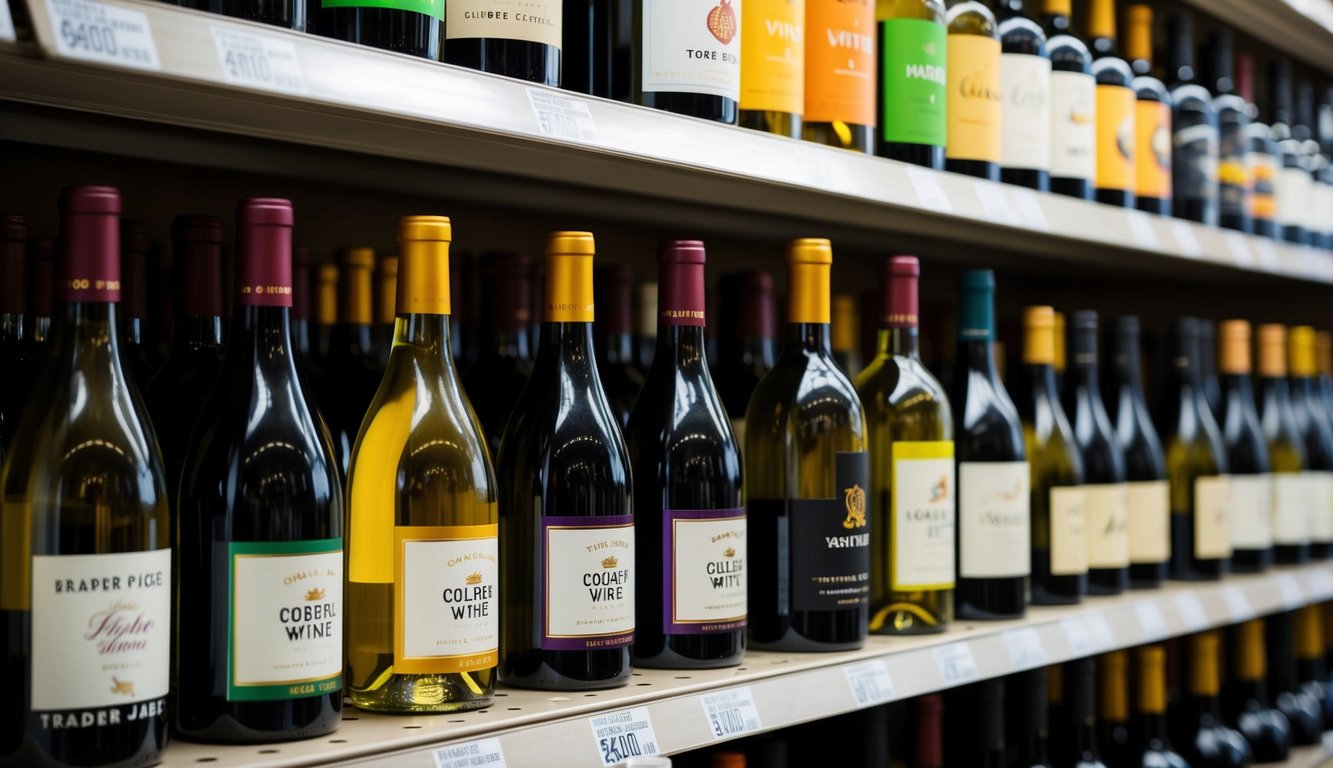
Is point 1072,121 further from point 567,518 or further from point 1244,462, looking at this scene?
point 567,518

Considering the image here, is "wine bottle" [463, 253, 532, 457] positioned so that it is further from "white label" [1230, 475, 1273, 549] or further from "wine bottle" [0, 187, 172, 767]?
"white label" [1230, 475, 1273, 549]

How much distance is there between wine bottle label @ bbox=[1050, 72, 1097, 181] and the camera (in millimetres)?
1626

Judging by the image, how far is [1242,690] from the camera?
2182mm

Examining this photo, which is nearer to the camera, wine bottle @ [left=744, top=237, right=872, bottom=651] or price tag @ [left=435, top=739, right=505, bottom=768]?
price tag @ [left=435, top=739, right=505, bottom=768]

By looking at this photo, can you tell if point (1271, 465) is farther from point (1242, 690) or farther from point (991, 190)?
point (991, 190)

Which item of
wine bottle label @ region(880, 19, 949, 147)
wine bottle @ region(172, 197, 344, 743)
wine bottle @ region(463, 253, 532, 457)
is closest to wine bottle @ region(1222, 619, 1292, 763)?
wine bottle label @ region(880, 19, 949, 147)

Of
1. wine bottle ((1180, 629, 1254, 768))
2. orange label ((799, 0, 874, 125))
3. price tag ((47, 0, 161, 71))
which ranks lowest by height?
wine bottle ((1180, 629, 1254, 768))

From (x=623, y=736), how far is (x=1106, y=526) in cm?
97

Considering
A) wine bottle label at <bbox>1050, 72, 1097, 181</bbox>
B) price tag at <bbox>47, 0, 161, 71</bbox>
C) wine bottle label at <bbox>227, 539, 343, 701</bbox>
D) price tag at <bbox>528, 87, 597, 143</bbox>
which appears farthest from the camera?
wine bottle label at <bbox>1050, 72, 1097, 181</bbox>

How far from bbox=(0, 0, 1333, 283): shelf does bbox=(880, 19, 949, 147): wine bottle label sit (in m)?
0.07

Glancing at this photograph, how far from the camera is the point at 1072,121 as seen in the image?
1.63 metres

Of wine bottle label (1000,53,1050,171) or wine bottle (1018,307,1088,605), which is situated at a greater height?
wine bottle label (1000,53,1050,171)

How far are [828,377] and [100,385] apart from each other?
0.70 meters

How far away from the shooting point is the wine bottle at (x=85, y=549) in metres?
0.77
